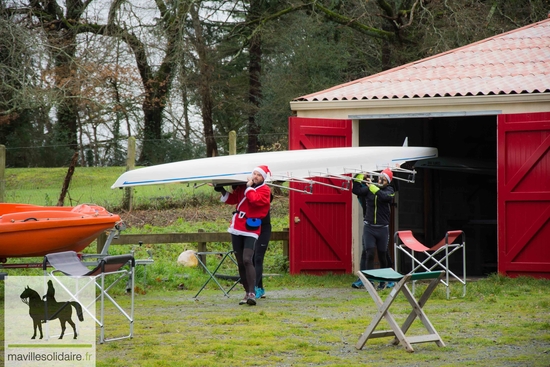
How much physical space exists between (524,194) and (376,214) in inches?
88.6

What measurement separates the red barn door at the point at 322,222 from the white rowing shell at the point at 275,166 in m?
1.27

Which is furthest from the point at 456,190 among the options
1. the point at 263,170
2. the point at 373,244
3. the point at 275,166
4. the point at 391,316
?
the point at 391,316

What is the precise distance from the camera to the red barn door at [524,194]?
1163 cm

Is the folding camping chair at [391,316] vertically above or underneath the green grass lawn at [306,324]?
above

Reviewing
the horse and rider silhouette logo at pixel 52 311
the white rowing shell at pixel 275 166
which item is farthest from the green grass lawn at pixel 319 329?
the white rowing shell at pixel 275 166

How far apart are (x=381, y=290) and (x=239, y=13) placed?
625 inches

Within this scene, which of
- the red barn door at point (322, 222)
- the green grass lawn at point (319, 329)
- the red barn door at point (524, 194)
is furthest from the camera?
the red barn door at point (322, 222)

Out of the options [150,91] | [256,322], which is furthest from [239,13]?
[256,322]

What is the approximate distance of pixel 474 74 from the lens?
42.3 feet

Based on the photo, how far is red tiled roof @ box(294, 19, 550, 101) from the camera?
1208 centimetres

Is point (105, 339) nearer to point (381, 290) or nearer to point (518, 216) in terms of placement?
point (381, 290)

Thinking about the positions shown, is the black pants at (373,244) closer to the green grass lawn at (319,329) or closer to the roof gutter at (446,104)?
the green grass lawn at (319,329)

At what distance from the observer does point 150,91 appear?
2395 cm
